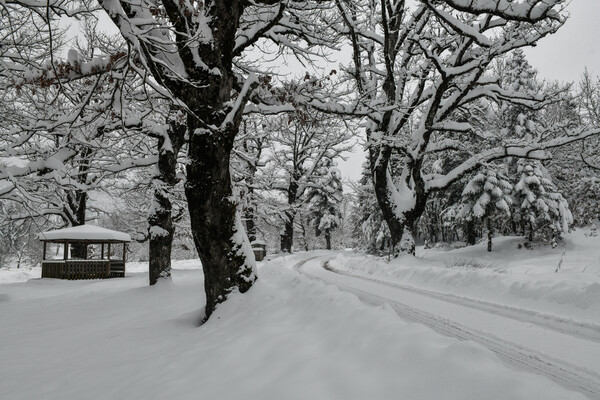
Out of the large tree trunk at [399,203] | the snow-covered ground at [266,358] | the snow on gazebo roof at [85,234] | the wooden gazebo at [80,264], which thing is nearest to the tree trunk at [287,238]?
Answer: the wooden gazebo at [80,264]

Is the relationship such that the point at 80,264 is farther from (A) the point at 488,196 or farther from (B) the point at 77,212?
(A) the point at 488,196

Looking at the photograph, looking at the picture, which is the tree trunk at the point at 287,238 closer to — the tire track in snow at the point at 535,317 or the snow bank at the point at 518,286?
the snow bank at the point at 518,286

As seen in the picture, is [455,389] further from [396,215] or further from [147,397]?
[396,215]

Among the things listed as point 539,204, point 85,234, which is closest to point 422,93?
point 539,204

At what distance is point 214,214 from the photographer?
5.33 meters

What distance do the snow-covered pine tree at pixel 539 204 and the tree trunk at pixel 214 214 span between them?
19500 millimetres

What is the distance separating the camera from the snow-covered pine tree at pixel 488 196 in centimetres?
1986

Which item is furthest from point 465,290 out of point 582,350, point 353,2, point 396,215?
point 353,2

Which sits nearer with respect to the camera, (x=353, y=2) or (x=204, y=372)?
(x=204, y=372)

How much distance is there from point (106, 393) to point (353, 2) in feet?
26.5

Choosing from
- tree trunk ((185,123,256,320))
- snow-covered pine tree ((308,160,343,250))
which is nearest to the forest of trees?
tree trunk ((185,123,256,320))

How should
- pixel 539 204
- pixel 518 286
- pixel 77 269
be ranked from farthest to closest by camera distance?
pixel 539 204 → pixel 77 269 → pixel 518 286

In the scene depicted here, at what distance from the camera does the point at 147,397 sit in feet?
9.46

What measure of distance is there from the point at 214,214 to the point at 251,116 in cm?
942
